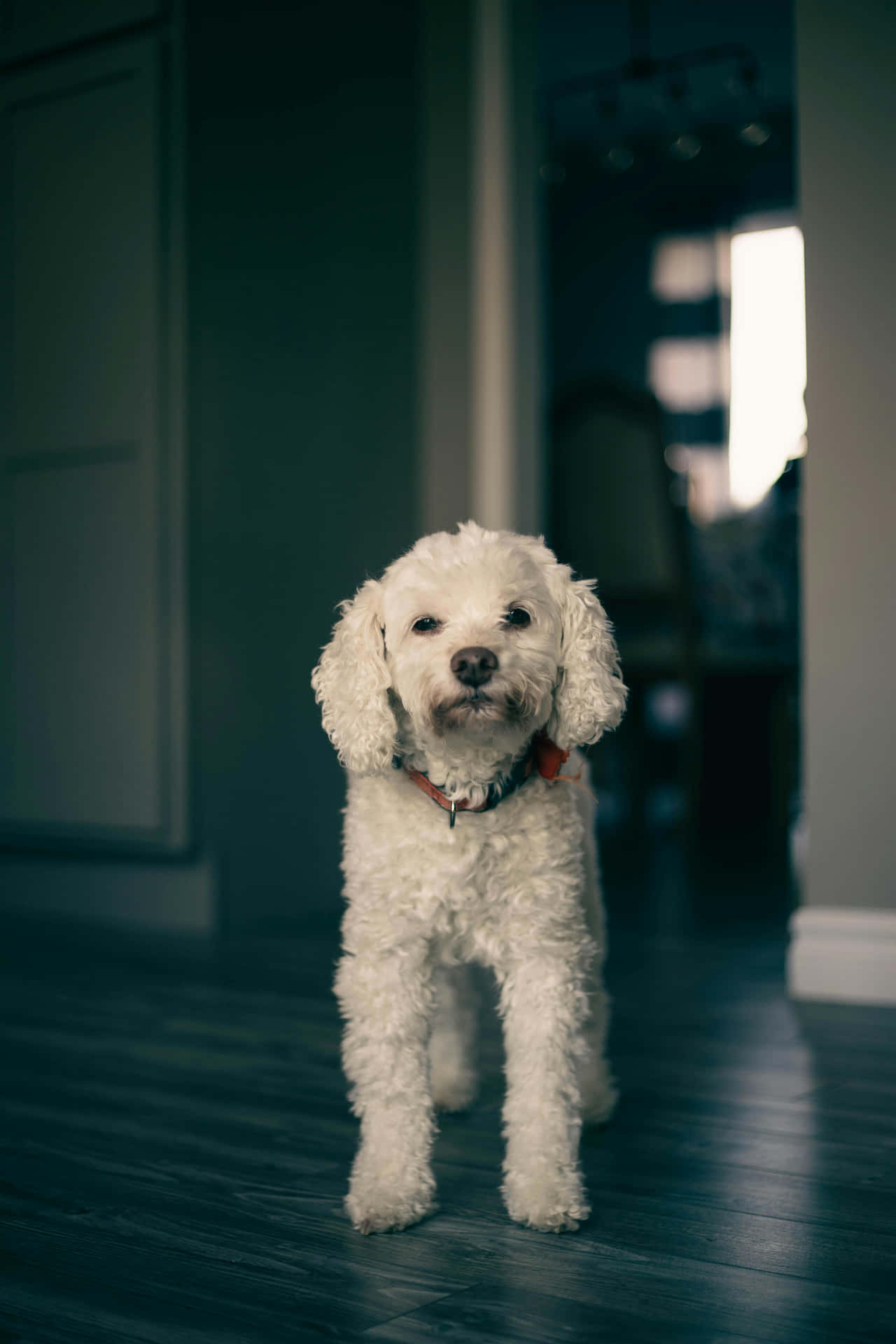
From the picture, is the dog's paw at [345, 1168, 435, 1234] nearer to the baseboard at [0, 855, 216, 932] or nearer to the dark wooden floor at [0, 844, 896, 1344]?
the dark wooden floor at [0, 844, 896, 1344]

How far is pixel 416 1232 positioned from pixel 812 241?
6.57 ft

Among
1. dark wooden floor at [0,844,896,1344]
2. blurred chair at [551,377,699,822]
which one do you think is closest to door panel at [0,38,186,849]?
dark wooden floor at [0,844,896,1344]

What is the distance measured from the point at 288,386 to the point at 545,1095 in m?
2.41

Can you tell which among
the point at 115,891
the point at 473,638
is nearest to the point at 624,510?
the point at 115,891

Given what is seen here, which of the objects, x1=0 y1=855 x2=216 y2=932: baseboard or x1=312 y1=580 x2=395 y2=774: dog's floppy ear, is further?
x1=0 y1=855 x2=216 y2=932: baseboard

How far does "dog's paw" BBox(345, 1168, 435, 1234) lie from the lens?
1.34 metres

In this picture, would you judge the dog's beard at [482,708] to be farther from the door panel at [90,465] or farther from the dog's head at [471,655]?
the door panel at [90,465]

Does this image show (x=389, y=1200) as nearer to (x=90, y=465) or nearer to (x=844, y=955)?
(x=844, y=955)

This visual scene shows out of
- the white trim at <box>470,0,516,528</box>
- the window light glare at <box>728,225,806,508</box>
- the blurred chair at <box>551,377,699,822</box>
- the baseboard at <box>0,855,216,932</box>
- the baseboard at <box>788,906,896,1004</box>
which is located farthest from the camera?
the window light glare at <box>728,225,806,508</box>

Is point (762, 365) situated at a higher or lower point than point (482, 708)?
higher

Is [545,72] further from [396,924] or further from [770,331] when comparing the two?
[396,924]

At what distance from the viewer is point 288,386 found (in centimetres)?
339

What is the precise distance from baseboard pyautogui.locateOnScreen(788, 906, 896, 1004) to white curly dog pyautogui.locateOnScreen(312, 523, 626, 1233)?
3.74 feet

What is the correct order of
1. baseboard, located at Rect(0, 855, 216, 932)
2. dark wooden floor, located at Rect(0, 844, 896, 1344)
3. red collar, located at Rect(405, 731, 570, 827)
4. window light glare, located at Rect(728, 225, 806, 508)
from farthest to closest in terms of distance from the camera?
window light glare, located at Rect(728, 225, 806, 508)
baseboard, located at Rect(0, 855, 216, 932)
red collar, located at Rect(405, 731, 570, 827)
dark wooden floor, located at Rect(0, 844, 896, 1344)
